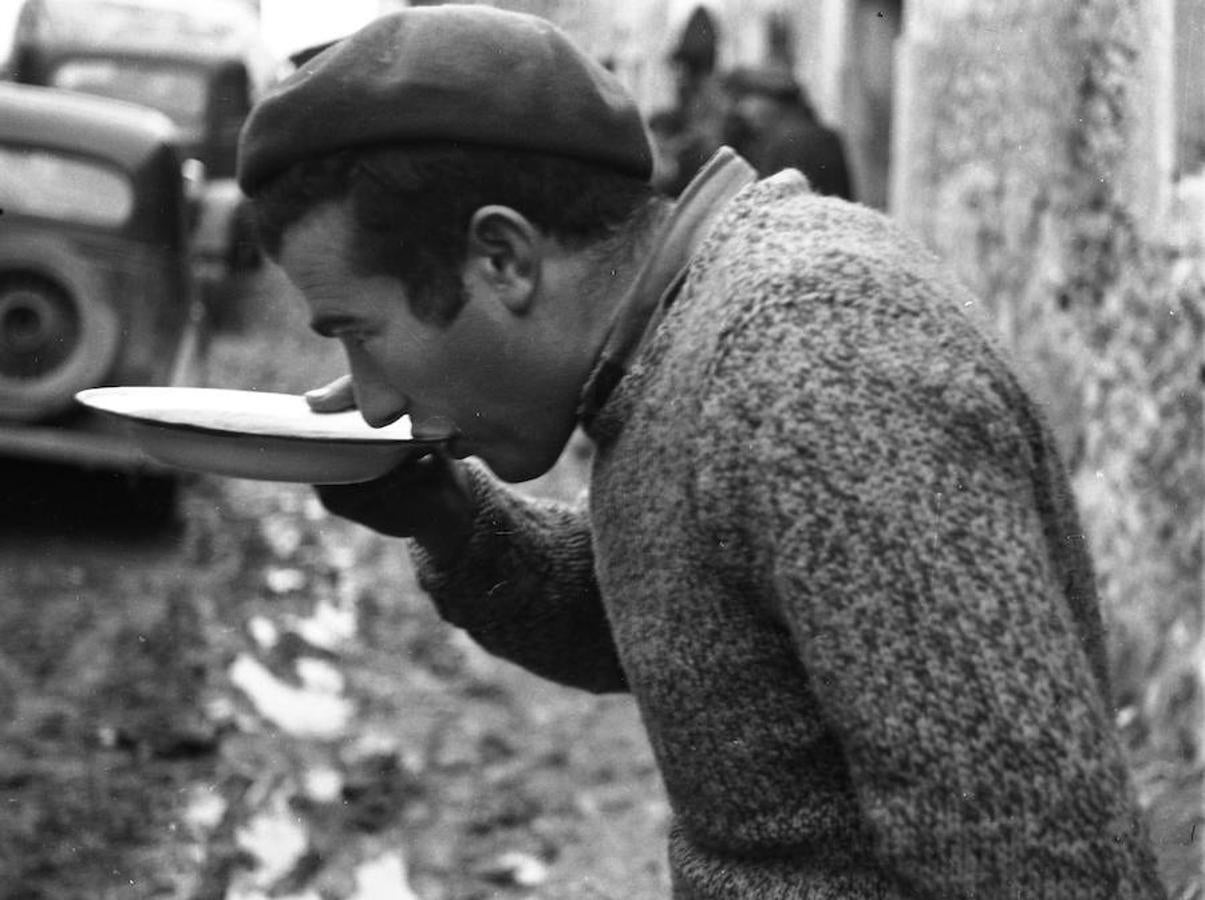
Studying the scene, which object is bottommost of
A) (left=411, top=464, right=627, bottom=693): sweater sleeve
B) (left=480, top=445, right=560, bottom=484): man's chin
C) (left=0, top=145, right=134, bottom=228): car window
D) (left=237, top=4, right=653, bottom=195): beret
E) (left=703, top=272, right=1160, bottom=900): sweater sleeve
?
(left=0, top=145, right=134, bottom=228): car window

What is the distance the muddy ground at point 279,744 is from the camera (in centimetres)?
399

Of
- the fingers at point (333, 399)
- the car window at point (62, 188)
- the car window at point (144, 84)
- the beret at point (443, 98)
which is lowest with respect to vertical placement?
the car window at point (144, 84)

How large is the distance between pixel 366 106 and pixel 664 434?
381 mm

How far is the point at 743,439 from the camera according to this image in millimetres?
1356

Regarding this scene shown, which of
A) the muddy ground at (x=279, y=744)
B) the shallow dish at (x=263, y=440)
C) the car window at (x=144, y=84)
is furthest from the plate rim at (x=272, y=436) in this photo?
the car window at (x=144, y=84)

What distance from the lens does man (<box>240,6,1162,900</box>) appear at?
1.29m

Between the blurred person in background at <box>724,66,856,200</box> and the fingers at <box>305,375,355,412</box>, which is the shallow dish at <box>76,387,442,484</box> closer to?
the fingers at <box>305,375,355,412</box>

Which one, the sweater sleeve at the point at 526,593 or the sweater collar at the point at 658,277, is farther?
the sweater sleeve at the point at 526,593

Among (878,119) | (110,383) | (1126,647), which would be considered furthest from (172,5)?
(1126,647)

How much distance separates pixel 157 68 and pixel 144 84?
21 cm

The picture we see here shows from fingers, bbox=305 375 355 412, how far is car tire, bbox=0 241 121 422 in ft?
14.0

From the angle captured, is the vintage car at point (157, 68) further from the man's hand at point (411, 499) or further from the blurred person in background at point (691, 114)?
the man's hand at point (411, 499)

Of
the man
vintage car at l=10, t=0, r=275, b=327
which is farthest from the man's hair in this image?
vintage car at l=10, t=0, r=275, b=327

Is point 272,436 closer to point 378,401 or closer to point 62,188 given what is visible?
point 378,401
